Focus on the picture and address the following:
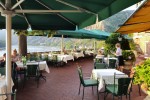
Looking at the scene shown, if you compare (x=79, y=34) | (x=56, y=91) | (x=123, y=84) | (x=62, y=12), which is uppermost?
(x=79, y=34)

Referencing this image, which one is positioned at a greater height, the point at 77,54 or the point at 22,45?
the point at 22,45

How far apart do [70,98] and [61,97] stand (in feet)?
0.97

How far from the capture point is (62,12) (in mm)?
5258

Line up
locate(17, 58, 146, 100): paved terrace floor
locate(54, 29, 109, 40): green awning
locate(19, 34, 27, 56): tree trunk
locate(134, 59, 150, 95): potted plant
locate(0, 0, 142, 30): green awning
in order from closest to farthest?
locate(0, 0, 142, 30): green awning < locate(134, 59, 150, 95): potted plant < locate(17, 58, 146, 100): paved terrace floor < locate(19, 34, 27, 56): tree trunk < locate(54, 29, 109, 40): green awning

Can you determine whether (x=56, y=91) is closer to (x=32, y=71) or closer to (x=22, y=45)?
(x=32, y=71)

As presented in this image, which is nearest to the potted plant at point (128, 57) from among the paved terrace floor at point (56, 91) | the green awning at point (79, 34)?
the green awning at point (79, 34)

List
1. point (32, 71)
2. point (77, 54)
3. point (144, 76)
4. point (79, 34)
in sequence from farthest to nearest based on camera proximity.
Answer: point (77, 54)
point (79, 34)
point (32, 71)
point (144, 76)

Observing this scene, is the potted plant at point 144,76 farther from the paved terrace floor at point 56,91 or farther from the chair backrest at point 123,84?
the paved terrace floor at point 56,91

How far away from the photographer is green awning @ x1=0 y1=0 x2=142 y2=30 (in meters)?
3.80

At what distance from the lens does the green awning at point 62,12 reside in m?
3.80

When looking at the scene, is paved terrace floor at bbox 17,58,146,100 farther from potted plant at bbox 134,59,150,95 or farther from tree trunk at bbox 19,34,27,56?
tree trunk at bbox 19,34,27,56

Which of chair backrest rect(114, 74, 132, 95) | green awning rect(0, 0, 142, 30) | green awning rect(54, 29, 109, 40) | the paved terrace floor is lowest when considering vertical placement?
the paved terrace floor

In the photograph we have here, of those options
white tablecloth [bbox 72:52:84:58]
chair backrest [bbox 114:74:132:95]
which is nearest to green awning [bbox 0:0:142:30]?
chair backrest [bbox 114:74:132:95]

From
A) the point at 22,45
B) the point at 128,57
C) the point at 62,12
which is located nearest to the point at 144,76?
the point at 62,12
